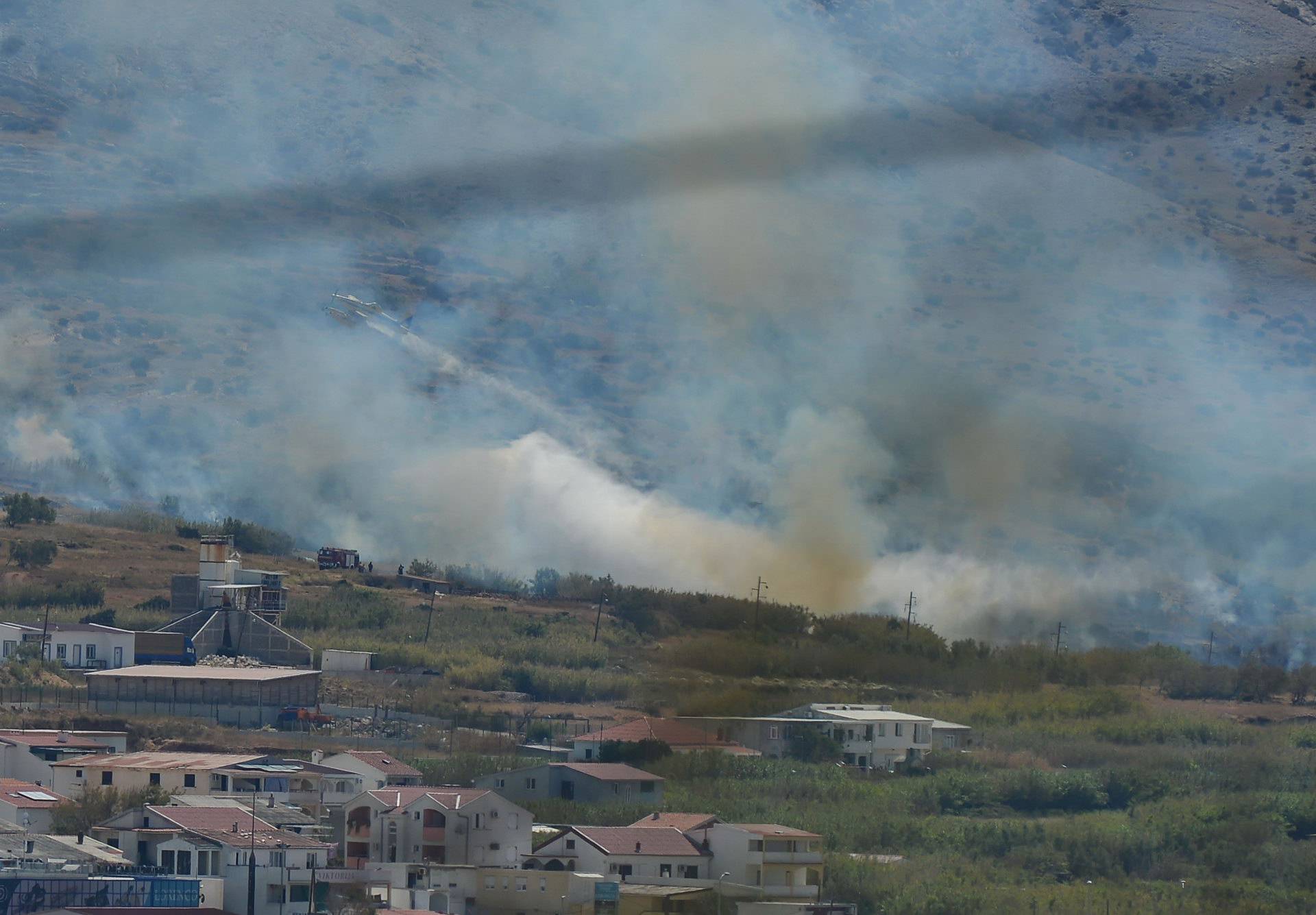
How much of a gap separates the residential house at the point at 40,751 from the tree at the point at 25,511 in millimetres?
33006

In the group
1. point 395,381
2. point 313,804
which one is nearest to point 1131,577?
point 313,804

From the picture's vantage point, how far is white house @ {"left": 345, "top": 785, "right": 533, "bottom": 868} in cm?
5000

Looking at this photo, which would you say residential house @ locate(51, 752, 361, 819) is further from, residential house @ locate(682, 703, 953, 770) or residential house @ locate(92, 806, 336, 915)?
residential house @ locate(682, 703, 953, 770)

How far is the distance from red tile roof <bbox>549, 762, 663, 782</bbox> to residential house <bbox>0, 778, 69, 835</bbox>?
37.0 feet

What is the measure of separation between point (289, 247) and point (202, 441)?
19.8 meters

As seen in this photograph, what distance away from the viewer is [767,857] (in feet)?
163

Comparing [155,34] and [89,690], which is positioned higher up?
[155,34]

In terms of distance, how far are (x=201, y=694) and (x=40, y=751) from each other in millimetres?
12822

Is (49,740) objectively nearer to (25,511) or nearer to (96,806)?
(96,806)

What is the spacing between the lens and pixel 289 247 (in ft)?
411

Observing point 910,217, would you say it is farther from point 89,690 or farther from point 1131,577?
point 89,690

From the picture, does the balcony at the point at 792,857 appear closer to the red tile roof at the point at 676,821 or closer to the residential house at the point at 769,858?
the residential house at the point at 769,858

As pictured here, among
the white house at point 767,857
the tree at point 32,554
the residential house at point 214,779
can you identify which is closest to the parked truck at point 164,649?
the tree at point 32,554

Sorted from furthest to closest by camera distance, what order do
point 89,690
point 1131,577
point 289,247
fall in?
1. point 289,247
2. point 1131,577
3. point 89,690
